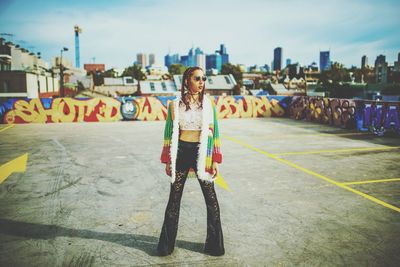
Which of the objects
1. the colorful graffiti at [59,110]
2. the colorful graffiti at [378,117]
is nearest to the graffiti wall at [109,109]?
the colorful graffiti at [59,110]

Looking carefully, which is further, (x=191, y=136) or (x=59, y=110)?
(x=59, y=110)

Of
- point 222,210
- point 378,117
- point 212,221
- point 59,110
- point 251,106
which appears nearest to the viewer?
point 212,221

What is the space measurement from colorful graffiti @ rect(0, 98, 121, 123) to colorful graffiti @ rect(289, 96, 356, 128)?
11920 millimetres

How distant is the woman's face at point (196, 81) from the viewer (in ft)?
10.5

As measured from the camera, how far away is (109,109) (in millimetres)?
18859

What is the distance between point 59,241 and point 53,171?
376 cm

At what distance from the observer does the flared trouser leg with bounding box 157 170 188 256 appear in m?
3.30

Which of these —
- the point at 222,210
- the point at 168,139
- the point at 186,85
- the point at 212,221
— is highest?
the point at 186,85

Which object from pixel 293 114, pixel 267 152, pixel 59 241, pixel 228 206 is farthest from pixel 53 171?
pixel 293 114

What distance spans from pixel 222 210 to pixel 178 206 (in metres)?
1.54

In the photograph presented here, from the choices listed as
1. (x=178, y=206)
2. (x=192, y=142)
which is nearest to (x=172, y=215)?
(x=178, y=206)

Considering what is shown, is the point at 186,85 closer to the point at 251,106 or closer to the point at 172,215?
the point at 172,215

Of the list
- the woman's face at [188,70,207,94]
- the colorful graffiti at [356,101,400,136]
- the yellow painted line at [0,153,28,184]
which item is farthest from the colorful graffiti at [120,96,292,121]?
the woman's face at [188,70,207,94]

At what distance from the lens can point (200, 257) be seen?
11.0 feet
